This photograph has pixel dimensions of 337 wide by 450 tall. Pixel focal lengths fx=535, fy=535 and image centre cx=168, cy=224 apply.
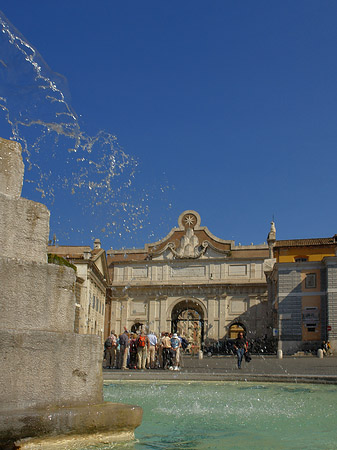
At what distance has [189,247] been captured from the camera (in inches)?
A: 2210

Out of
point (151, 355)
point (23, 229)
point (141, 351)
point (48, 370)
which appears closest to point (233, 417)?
point (48, 370)

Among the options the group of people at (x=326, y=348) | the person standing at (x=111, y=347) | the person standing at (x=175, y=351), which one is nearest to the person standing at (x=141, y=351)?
the person standing at (x=175, y=351)

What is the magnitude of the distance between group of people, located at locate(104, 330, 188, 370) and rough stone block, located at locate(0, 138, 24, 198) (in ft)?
48.4

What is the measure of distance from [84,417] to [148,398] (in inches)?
165

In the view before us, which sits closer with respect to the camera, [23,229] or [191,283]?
[23,229]

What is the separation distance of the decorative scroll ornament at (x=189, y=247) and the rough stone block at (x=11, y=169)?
5094cm

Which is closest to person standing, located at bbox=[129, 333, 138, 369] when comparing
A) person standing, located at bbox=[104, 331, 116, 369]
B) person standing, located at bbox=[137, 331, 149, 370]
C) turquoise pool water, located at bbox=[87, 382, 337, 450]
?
person standing, located at bbox=[137, 331, 149, 370]

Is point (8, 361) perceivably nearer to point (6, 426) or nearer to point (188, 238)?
point (6, 426)

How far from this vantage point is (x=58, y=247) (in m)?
50.0

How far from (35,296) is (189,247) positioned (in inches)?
2042

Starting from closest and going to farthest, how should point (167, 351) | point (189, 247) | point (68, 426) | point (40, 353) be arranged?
point (68, 426), point (40, 353), point (167, 351), point (189, 247)

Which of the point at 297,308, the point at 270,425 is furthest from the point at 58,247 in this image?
the point at 270,425

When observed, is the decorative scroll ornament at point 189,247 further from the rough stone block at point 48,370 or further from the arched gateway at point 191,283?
the rough stone block at point 48,370

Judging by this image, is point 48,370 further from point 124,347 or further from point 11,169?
point 124,347
